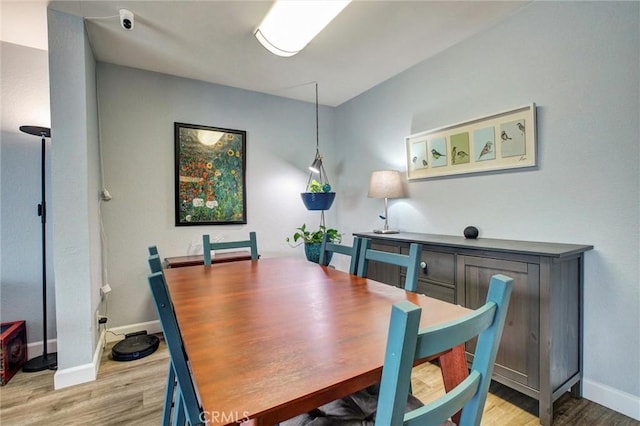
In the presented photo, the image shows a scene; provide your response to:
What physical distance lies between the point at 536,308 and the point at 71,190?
9.71 feet

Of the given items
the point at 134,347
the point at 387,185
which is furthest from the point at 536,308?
the point at 134,347

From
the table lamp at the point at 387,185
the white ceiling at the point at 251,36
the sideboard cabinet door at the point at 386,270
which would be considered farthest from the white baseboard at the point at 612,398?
the white ceiling at the point at 251,36

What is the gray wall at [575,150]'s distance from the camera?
1.62 meters

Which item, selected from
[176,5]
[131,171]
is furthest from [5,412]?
[176,5]

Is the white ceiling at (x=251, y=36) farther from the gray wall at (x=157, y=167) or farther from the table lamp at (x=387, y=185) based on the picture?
the table lamp at (x=387, y=185)

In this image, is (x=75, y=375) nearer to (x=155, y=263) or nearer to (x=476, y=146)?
(x=155, y=263)

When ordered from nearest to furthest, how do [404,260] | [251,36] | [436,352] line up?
[436,352] < [404,260] < [251,36]

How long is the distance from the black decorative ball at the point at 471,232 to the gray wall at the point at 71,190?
2.72 m

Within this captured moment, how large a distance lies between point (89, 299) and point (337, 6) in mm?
2471

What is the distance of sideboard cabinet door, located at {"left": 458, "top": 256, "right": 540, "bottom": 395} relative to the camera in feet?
5.30

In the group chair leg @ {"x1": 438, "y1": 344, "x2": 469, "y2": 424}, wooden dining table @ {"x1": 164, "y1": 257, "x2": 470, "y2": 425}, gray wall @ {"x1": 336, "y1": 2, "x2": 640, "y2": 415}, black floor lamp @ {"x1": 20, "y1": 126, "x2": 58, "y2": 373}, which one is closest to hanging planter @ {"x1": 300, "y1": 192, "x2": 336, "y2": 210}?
gray wall @ {"x1": 336, "y1": 2, "x2": 640, "y2": 415}

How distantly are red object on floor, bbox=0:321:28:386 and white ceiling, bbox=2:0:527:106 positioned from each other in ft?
7.19

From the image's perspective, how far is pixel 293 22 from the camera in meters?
1.84

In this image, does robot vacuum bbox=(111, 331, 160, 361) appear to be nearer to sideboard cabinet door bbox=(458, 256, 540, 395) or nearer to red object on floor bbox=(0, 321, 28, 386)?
red object on floor bbox=(0, 321, 28, 386)
